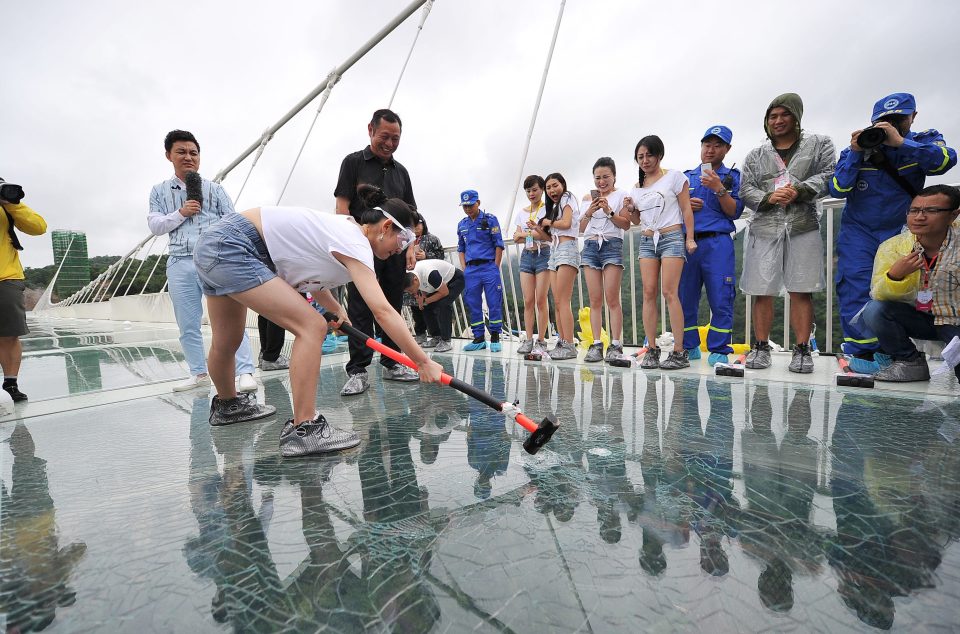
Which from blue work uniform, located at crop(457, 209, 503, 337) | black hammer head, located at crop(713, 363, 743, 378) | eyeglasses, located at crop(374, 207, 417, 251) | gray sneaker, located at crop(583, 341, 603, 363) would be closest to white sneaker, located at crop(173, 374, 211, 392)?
eyeglasses, located at crop(374, 207, 417, 251)

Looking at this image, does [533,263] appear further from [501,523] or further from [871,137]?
[501,523]

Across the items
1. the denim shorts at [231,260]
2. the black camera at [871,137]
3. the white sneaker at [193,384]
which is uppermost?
the black camera at [871,137]

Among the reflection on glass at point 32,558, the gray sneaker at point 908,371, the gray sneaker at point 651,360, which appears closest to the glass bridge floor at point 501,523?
the reflection on glass at point 32,558

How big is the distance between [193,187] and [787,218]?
3886 millimetres

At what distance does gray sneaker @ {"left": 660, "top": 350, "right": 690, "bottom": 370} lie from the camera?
10.9ft

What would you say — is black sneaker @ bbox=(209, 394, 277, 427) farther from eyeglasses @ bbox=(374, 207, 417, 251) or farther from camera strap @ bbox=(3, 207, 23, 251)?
camera strap @ bbox=(3, 207, 23, 251)

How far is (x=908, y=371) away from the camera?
2631 millimetres

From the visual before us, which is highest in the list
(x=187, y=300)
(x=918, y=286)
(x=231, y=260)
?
(x=231, y=260)

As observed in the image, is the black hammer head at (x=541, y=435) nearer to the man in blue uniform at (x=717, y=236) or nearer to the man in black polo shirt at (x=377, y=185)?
the man in black polo shirt at (x=377, y=185)

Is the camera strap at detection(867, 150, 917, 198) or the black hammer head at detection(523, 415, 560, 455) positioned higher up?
the camera strap at detection(867, 150, 917, 198)

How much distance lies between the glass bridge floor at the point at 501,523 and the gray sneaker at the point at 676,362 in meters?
1.02

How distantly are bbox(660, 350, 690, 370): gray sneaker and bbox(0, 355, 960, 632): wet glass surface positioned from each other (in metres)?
1.19

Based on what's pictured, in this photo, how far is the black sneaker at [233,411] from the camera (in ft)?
7.43

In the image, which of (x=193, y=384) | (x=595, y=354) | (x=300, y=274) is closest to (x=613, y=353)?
(x=595, y=354)
